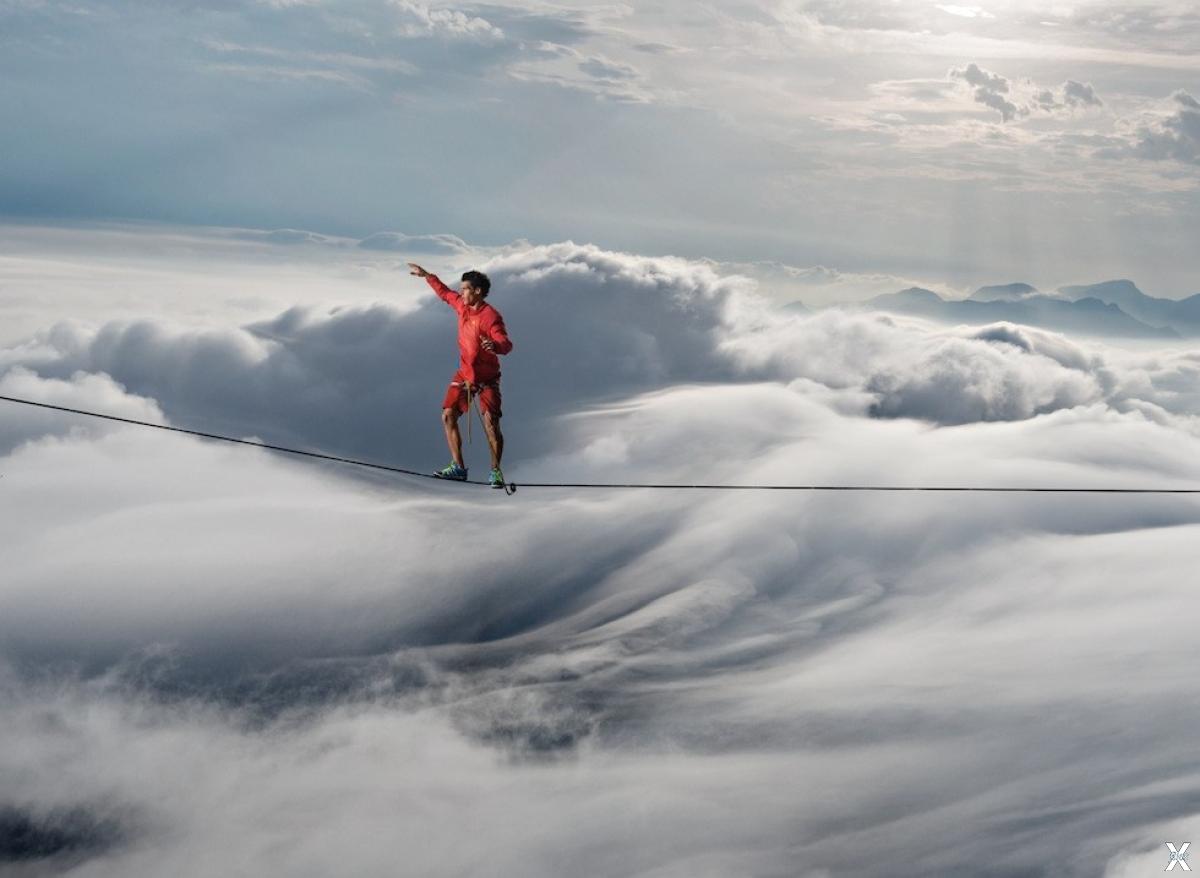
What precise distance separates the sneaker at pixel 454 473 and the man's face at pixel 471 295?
9.27ft

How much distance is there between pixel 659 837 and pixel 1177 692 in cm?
9996

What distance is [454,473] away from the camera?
17000 millimetres

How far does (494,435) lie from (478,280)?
9.14 ft

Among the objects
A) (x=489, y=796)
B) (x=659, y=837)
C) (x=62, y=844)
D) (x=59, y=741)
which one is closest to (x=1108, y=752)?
(x=659, y=837)

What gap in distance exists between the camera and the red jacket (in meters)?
15.8

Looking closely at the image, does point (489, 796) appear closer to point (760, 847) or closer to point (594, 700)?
point (594, 700)

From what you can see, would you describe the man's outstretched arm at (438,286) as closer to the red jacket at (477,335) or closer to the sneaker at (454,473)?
the red jacket at (477,335)

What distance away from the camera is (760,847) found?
176 metres

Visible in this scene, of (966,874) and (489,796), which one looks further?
(489,796)

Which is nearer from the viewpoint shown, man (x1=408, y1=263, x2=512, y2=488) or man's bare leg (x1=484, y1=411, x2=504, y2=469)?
man (x1=408, y1=263, x2=512, y2=488)

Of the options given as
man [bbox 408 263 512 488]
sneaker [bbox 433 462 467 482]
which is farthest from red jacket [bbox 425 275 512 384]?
sneaker [bbox 433 462 467 482]

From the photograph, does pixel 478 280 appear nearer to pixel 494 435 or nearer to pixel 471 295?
pixel 471 295

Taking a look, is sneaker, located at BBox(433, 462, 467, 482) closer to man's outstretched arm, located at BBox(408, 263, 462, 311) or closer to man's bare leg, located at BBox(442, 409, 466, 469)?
man's bare leg, located at BBox(442, 409, 466, 469)

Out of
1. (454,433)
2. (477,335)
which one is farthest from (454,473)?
(477,335)
